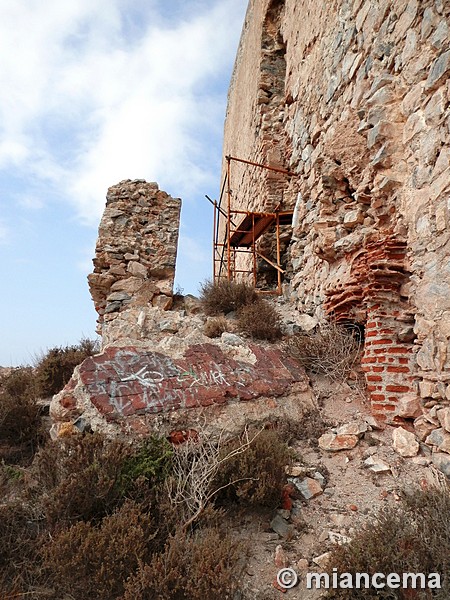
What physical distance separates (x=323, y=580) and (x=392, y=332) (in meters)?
2.23

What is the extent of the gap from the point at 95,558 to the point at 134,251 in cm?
529

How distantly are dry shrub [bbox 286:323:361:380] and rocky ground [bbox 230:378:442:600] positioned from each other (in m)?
0.63

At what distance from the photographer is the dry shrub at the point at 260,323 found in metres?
4.84

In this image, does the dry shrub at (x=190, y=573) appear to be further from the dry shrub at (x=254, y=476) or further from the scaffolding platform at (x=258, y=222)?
the scaffolding platform at (x=258, y=222)

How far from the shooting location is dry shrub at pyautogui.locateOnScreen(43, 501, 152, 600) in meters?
1.91

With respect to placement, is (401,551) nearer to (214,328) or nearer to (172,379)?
(172,379)

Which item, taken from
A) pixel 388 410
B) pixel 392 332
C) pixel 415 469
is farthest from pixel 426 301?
pixel 415 469

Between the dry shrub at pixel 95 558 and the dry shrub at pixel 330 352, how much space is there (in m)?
2.64

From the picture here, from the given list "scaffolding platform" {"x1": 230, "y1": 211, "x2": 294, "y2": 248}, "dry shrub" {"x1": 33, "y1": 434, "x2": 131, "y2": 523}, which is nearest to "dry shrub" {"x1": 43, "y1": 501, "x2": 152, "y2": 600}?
"dry shrub" {"x1": 33, "y1": 434, "x2": 131, "y2": 523}

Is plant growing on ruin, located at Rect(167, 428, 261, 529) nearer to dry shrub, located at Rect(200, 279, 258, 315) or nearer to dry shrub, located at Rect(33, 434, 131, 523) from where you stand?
dry shrub, located at Rect(33, 434, 131, 523)

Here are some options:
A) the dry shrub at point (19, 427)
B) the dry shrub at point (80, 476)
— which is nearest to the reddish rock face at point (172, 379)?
the dry shrub at point (80, 476)

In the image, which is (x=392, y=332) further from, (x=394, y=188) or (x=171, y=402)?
(x=171, y=402)

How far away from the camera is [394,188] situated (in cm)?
374

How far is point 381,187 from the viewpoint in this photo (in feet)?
12.5
